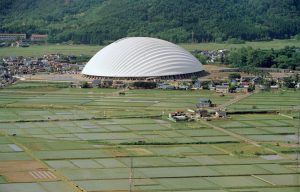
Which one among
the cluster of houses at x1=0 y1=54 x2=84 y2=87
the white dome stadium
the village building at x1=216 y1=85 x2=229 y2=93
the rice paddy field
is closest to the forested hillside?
the cluster of houses at x1=0 y1=54 x2=84 y2=87

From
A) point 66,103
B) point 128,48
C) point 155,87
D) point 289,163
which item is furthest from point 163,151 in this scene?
point 128,48

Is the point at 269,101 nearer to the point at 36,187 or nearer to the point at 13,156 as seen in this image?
the point at 13,156

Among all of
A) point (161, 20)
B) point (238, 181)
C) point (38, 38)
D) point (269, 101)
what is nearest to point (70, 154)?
point (238, 181)

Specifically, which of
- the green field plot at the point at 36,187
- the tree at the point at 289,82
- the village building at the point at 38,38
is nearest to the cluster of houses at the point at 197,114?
the tree at the point at 289,82

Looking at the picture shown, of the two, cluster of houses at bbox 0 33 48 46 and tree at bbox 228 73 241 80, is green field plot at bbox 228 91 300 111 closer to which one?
tree at bbox 228 73 241 80

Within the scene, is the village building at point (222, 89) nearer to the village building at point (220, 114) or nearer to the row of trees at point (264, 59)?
the village building at point (220, 114)

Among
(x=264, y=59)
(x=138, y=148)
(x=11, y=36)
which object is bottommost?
(x=138, y=148)

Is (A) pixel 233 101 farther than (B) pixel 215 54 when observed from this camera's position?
No
